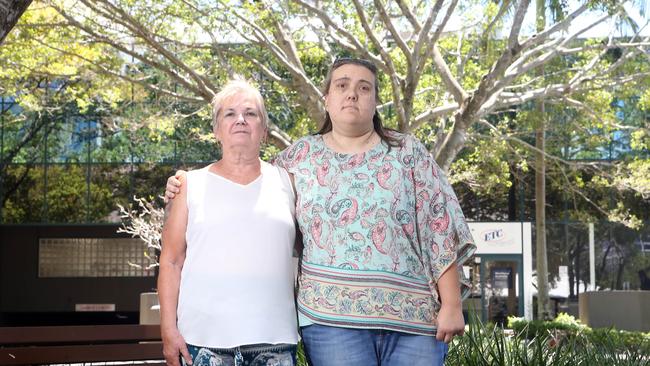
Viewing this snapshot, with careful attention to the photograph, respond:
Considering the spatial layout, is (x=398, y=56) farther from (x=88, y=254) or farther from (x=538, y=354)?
(x=88, y=254)

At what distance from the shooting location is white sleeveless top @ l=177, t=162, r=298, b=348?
365 centimetres

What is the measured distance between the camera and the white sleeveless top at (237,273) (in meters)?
3.65

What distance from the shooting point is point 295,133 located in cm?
2030

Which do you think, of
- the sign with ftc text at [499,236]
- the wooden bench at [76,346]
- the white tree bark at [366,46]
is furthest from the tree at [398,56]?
the sign with ftc text at [499,236]

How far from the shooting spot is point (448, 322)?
3738 millimetres

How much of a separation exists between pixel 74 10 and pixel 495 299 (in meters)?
18.0

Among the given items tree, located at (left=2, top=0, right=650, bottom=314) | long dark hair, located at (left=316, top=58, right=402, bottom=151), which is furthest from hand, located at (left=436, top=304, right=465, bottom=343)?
tree, located at (left=2, top=0, right=650, bottom=314)

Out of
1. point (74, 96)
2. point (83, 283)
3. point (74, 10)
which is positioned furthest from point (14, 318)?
point (74, 10)

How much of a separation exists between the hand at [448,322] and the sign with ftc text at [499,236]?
26.6m

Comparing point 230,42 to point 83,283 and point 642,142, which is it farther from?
point 83,283

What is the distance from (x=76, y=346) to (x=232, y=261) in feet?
13.0

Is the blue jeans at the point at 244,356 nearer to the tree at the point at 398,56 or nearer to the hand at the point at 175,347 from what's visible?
the hand at the point at 175,347

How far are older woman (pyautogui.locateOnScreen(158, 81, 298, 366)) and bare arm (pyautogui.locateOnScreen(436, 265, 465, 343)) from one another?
56 cm

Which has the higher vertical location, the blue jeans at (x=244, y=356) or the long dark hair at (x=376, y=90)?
the long dark hair at (x=376, y=90)
